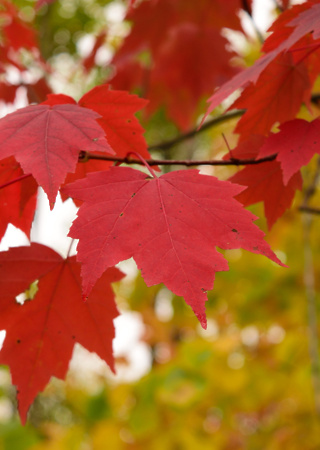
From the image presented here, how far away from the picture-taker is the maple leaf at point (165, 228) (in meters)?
0.49

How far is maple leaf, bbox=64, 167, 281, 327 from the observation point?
494mm

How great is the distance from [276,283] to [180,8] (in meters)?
1.44

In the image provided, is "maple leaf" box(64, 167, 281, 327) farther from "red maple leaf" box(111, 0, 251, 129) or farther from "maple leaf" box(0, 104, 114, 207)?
"red maple leaf" box(111, 0, 251, 129)

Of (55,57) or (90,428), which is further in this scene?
(55,57)

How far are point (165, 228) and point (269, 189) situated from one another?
270 mm

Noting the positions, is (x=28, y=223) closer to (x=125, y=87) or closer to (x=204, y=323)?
(x=204, y=323)

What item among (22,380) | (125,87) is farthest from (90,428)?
(22,380)

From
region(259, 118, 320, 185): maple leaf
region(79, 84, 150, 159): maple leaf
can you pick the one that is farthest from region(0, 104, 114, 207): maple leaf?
region(259, 118, 320, 185): maple leaf

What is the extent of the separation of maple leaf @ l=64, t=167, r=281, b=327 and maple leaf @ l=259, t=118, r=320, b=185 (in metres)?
0.11

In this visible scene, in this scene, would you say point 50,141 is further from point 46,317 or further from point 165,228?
point 46,317

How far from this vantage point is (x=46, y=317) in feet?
2.40

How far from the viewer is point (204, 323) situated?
47 centimetres

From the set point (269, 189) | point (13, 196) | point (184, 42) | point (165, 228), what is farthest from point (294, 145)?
point (184, 42)

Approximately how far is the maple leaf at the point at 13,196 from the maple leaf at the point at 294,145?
0.34 m
